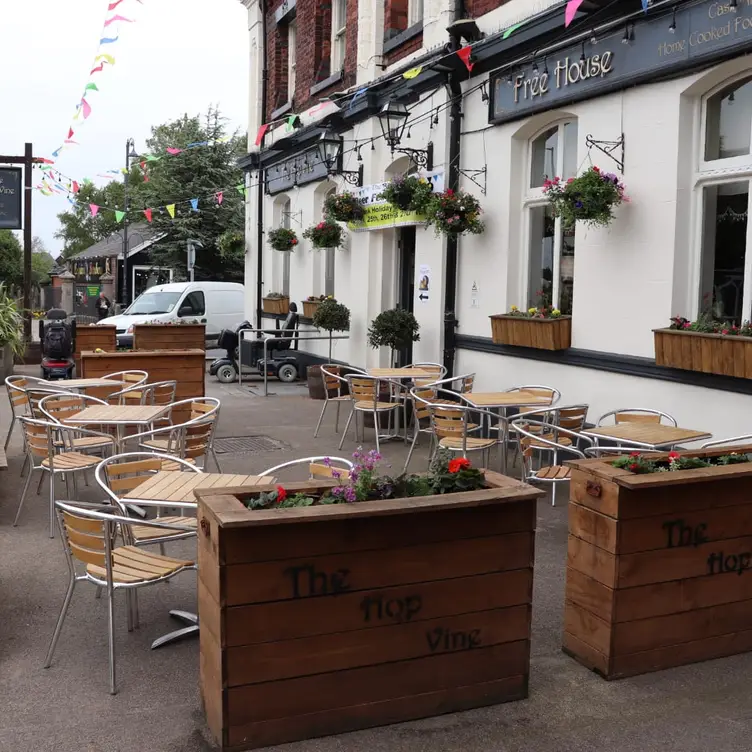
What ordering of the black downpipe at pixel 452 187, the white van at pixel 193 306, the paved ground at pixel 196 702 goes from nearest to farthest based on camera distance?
1. the paved ground at pixel 196 702
2. the black downpipe at pixel 452 187
3. the white van at pixel 193 306

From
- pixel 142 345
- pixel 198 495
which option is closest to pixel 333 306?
pixel 142 345

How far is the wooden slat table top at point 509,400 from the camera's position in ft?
27.4

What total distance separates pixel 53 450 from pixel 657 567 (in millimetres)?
4815

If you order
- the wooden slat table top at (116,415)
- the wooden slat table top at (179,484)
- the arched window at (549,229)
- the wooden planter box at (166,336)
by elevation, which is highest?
the arched window at (549,229)

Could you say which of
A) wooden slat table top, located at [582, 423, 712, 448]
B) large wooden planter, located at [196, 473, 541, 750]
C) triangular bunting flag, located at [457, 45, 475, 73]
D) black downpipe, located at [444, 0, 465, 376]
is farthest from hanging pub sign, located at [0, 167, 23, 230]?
large wooden planter, located at [196, 473, 541, 750]

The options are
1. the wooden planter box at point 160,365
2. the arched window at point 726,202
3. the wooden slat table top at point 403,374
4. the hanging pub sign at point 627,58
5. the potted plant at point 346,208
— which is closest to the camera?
the hanging pub sign at point 627,58

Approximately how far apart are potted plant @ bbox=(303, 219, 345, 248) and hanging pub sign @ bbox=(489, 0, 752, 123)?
4.68m

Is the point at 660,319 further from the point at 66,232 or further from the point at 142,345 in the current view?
the point at 66,232

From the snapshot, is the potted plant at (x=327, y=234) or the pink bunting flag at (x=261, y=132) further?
the pink bunting flag at (x=261, y=132)

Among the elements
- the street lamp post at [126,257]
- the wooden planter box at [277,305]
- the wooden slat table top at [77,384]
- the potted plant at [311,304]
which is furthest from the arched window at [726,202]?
the street lamp post at [126,257]

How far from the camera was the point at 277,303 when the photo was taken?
1850cm

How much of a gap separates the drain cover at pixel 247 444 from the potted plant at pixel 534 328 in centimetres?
275

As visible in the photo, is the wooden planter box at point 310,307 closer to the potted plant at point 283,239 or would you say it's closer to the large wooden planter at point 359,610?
the potted plant at point 283,239

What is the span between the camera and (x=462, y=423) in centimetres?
782
